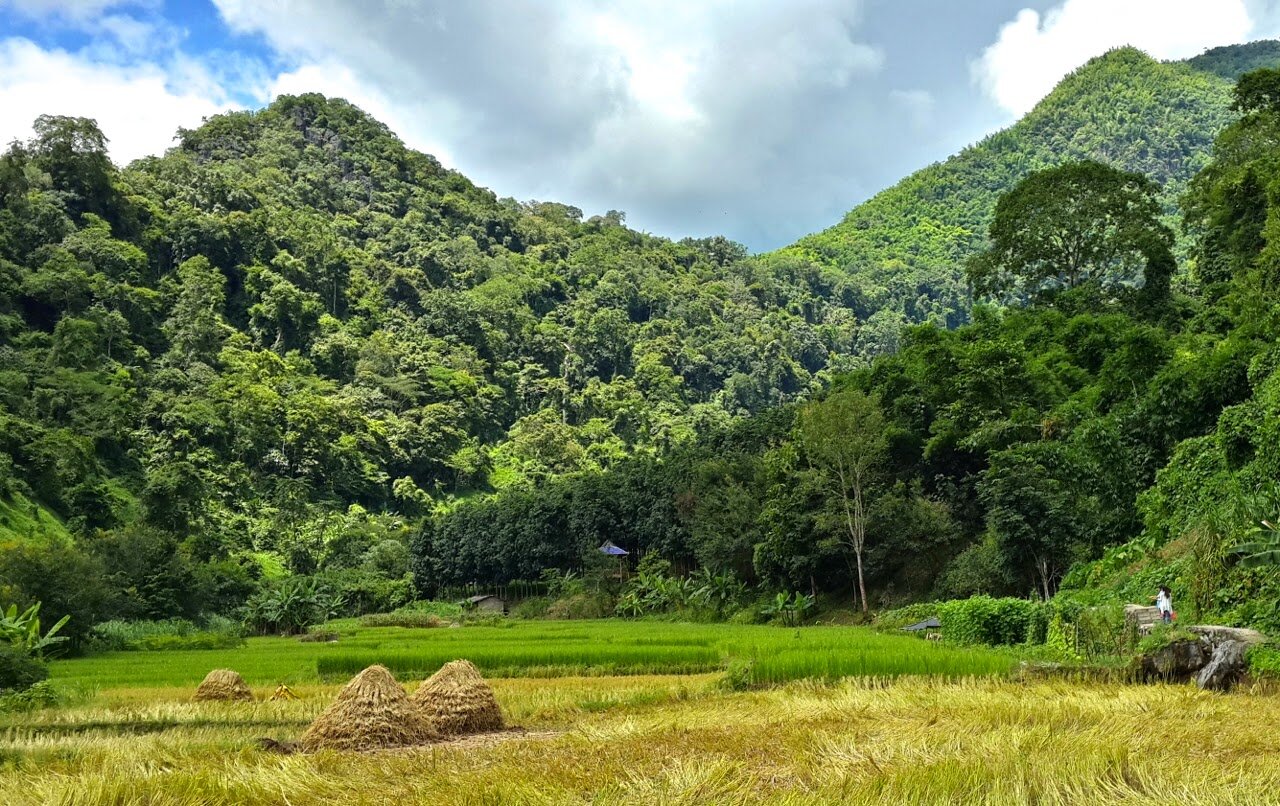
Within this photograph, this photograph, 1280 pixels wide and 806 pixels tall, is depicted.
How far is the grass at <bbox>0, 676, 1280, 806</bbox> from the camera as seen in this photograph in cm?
501

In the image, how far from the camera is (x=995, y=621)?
59.2 feet

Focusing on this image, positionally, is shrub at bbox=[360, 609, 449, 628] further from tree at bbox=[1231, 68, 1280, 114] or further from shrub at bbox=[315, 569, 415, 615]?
tree at bbox=[1231, 68, 1280, 114]

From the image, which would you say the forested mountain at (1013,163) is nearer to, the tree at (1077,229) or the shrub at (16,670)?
the tree at (1077,229)

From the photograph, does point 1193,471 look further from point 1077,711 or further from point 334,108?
point 334,108

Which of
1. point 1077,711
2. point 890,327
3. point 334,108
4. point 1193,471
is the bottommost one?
point 1077,711

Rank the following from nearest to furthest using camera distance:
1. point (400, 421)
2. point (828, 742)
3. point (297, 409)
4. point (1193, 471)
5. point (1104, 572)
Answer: point (828, 742) → point (1193, 471) → point (1104, 572) → point (297, 409) → point (400, 421)

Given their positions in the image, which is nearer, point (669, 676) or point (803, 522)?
point (669, 676)

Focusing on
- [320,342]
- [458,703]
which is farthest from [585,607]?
[320,342]

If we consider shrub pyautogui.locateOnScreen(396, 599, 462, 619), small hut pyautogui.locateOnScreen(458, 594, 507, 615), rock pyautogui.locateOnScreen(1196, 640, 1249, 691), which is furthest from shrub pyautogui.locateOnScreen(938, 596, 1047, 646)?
small hut pyautogui.locateOnScreen(458, 594, 507, 615)

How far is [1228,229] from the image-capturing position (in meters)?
31.8

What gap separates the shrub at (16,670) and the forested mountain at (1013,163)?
104239 millimetres

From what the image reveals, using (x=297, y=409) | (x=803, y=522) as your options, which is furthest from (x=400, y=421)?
(x=803, y=522)

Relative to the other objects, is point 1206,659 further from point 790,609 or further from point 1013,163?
point 1013,163

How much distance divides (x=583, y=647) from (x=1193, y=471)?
45.8 ft
